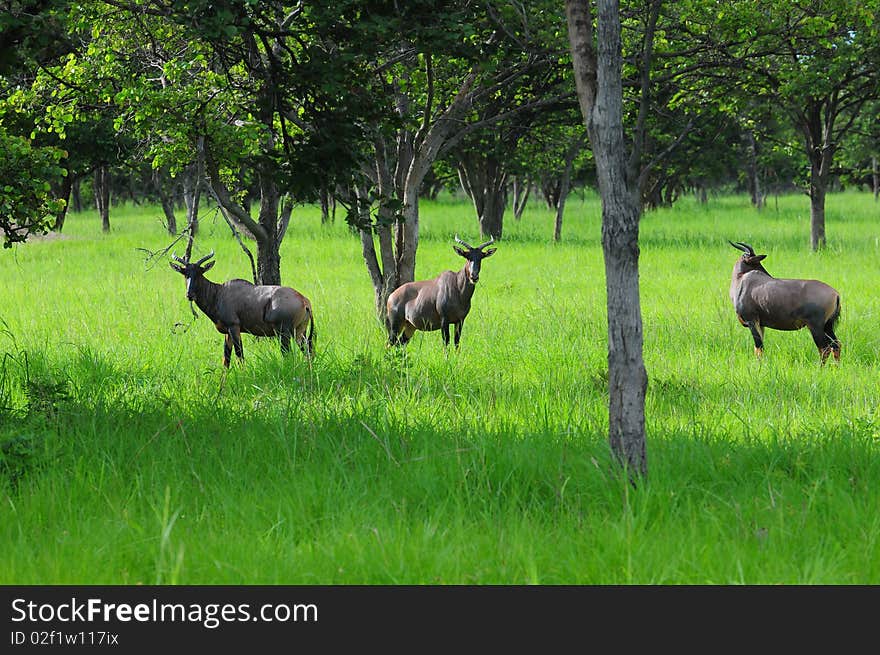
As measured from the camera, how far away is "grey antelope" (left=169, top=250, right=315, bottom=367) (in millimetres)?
10180

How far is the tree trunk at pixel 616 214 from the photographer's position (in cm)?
524

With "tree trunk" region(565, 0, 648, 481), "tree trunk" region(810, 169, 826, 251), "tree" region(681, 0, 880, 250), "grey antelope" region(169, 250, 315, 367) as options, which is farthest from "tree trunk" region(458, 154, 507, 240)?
"tree trunk" region(565, 0, 648, 481)

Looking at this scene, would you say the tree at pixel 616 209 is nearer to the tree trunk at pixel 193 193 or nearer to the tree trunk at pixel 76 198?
the tree trunk at pixel 193 193

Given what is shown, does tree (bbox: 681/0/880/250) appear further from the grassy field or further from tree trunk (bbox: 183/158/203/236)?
tree trunk (bbox: 183/158/203/236)

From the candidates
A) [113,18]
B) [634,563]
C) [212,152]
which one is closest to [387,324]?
[212,152]

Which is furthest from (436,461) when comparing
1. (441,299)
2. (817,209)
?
(817,209)

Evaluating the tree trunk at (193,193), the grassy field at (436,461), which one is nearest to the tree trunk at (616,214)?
the grassy field at (436,461)

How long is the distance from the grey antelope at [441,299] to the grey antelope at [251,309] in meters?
1.41

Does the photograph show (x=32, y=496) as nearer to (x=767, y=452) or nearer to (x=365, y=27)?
(x=365, y=27)

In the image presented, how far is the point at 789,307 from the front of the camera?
34.3 ft

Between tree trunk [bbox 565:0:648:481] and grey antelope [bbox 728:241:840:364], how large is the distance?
560cm

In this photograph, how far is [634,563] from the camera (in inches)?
169

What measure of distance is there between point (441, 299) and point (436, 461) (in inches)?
206

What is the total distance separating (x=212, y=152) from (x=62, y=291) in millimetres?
9657
